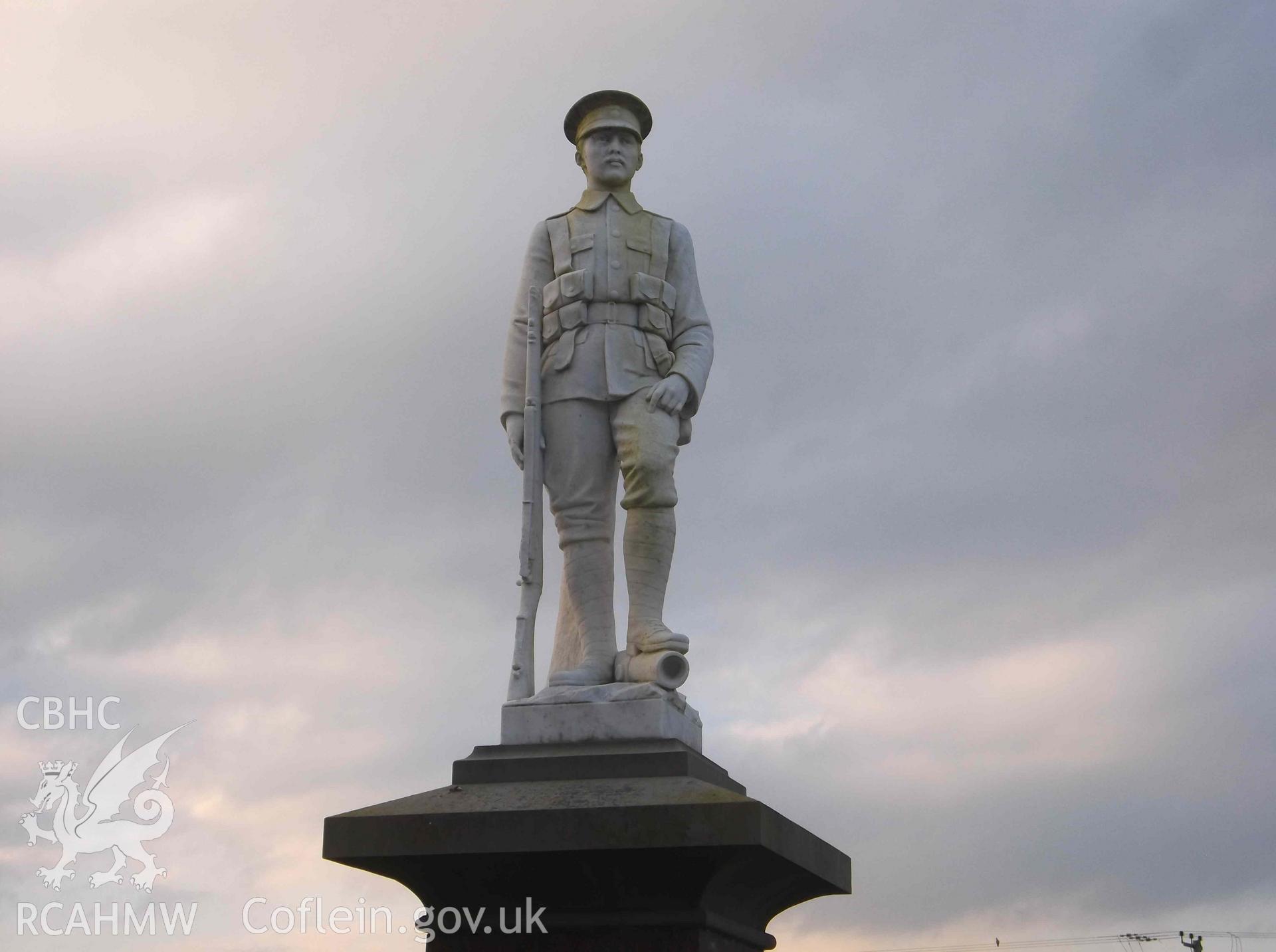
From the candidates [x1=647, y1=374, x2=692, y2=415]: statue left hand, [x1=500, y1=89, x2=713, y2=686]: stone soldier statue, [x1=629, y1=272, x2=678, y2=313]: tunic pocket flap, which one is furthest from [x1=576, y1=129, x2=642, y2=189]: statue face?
[x1=647, y1=374, x2=692, y2=415]: statue left hand

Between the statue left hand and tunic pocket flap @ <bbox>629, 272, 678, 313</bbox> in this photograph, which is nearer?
the statue left hand

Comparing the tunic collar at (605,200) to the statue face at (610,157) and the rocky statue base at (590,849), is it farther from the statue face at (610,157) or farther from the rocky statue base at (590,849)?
the rocky statue base at (590,849)

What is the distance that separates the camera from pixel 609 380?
10.1 m

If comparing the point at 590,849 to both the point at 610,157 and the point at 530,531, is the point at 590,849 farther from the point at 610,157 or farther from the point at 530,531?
the point at 610,157

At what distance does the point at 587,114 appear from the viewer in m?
10.7

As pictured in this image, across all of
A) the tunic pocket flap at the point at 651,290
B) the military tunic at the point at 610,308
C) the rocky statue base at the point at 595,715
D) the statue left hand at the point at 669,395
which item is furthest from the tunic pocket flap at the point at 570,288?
the rocky statue base at the point at 595,715

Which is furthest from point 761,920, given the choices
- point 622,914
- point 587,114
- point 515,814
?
point 587,114

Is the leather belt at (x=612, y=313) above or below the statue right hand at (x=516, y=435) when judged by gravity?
above

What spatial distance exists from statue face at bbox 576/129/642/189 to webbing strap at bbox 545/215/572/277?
359mm

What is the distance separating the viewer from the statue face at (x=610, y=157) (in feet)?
34.7

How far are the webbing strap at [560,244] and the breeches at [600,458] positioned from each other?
921 mm

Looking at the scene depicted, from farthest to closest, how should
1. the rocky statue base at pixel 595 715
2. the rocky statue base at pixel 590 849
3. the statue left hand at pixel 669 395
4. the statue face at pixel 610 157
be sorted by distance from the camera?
the statue face at pixel 610 157 < the statue left hand at pixel 669 395 < the rocky statue base at pixel 595 715 < the rocky statue base at pixel 590 849

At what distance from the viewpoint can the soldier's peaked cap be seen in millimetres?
10531

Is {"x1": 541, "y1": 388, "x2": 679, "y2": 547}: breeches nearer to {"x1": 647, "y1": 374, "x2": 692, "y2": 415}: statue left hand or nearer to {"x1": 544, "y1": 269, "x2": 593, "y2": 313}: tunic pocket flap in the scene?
{"x1": 647, "y1": 374, "x2": 692, "y2": 415}: statue left hand
